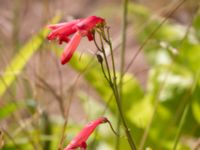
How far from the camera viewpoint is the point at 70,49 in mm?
1210

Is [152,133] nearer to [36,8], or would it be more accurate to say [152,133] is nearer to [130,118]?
[130,118]

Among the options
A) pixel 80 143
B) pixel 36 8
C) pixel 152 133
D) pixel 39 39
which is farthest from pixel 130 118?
pixel 36 8

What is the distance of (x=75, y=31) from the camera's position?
1224 mm

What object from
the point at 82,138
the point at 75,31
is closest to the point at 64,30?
the point at 75,31

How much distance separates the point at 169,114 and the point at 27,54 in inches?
23.3

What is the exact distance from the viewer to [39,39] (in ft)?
7.25

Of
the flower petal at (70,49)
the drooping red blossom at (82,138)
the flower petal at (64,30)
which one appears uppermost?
the flower petal at (64,30)

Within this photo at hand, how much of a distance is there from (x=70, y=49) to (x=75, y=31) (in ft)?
0.13

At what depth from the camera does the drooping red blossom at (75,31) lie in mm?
A: 1187

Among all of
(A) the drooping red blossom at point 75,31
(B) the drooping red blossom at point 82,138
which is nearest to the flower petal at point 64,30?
(A) the drooping red blossom at point 75,31

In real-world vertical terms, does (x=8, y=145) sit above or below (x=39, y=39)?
below

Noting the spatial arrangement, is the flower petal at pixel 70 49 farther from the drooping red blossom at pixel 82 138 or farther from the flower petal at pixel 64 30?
the drooping red blossom at pixel 82 138

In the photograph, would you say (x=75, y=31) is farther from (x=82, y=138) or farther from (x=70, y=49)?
(x=82, y=138)

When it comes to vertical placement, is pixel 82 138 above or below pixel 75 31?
below
